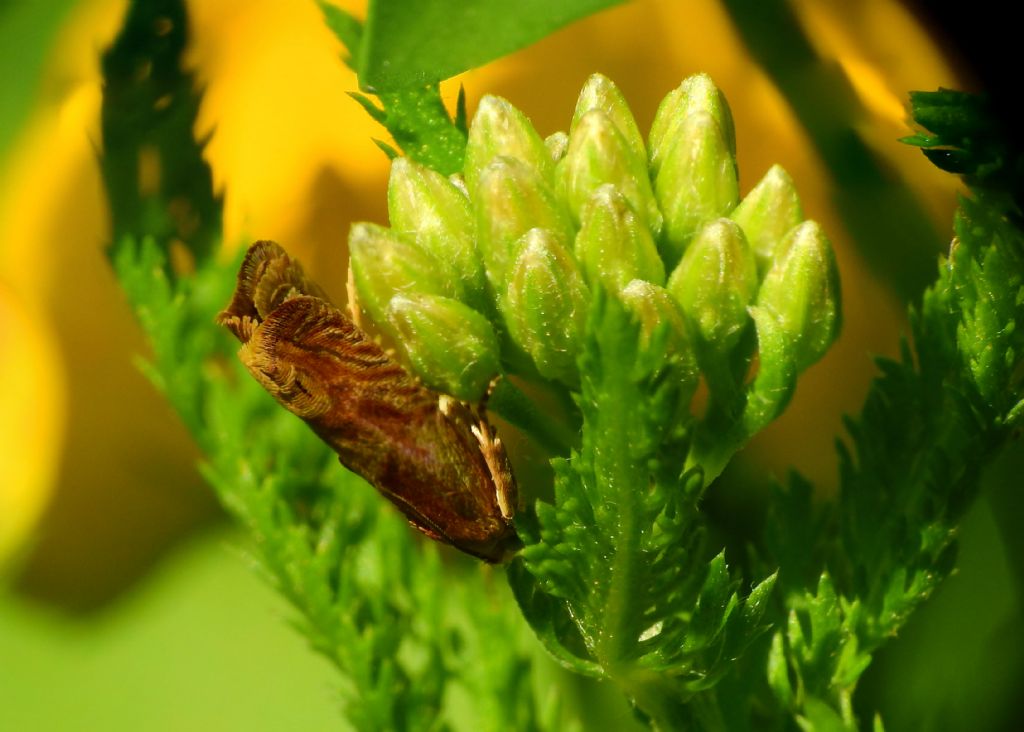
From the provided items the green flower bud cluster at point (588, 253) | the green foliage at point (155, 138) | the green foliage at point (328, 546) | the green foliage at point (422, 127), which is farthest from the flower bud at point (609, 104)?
the green foliage at point (155, 138)

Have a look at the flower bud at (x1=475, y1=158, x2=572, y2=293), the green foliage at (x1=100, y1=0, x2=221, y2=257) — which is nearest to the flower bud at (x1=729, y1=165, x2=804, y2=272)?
the flower bud at (x1=475, y1=158, x2=572, y2=293)

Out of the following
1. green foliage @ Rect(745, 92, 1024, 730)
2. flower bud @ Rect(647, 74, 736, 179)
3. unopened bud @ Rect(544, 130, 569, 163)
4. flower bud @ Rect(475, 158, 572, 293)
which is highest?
flower bud @ Rect(475, 158, 572, 293)

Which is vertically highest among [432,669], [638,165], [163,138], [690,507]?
[163,138]

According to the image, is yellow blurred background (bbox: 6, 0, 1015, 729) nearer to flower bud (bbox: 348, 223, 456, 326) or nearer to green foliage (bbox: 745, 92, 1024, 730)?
green foliage (bbox: 745, 92, 1024, 730)

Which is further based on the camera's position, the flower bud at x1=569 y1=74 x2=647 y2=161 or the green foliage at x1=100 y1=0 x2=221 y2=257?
the green foliage at x1=100 y1=0 x2=221 y2=257

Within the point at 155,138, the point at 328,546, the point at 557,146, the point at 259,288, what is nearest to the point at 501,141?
the point at 557,146

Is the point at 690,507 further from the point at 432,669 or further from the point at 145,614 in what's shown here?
the point at 145,614

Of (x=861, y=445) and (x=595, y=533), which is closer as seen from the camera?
(x=595, y=533)

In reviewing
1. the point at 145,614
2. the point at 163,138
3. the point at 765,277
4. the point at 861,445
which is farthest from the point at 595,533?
the point at 145,614
